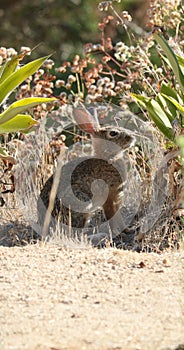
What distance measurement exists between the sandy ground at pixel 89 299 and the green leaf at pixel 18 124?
83 cm

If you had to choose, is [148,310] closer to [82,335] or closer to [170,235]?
[82,335]

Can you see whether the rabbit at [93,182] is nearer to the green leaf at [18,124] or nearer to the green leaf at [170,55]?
the green leaf at [18,124]

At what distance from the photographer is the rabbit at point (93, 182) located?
5.37m

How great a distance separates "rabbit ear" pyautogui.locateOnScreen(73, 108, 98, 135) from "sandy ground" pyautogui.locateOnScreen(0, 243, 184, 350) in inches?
36.1

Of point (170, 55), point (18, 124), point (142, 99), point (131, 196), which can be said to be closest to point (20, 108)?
point (18, 124)

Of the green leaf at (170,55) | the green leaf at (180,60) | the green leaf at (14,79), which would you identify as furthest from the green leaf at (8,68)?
the green leaf at (180,60)

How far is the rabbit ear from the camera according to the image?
17.4ft

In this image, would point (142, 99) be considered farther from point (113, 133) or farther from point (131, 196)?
point (131, 196)

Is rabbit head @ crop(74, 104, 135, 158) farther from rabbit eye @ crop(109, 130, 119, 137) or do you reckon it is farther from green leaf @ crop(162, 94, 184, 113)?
green leaf @ crop(162, 94, 184, 113)

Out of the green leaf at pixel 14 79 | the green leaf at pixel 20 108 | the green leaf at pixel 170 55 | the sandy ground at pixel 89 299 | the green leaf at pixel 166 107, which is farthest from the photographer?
the green leaf at pixel 166 107

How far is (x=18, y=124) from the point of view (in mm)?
5285

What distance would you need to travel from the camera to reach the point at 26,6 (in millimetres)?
9305

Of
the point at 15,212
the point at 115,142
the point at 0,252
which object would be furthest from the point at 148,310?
the point at 15,212

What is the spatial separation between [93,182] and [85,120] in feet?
1.41
